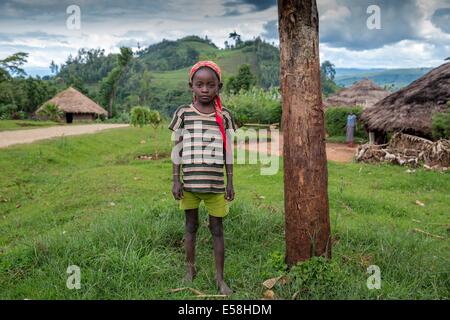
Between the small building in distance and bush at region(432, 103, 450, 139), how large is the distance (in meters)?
1.06

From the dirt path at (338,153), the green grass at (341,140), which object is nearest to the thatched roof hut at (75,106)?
the dirt path at (338,153)

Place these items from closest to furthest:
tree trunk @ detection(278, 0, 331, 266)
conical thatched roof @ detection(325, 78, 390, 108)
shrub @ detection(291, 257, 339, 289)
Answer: shrub @ detection(291, 257, 339, 289), tree trunk @ detection(278, 0, 331, 266), conical thatched roof @ detection(325, 78, 390, 108)

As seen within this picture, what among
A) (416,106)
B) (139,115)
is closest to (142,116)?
(139,115)

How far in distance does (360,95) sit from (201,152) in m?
27.2

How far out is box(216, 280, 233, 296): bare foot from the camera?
2906 millimetres

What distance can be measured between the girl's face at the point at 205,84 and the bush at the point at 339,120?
17178mm

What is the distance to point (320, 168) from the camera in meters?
3.07

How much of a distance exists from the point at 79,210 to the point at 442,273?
5.01 metres

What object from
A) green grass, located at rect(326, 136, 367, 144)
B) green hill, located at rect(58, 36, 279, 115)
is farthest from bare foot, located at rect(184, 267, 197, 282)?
green hill, located at rect(58, 36, 279, 115)

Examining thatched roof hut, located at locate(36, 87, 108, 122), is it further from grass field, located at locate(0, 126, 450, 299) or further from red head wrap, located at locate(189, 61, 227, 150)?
red head wrap, located at locate(189, 61, 227, 150)

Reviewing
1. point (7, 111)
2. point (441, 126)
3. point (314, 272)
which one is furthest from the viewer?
point (7, 111)

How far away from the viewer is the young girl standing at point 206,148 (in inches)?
117

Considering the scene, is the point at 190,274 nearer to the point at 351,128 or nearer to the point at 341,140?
the point at 351,128

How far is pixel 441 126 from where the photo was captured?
10680mm
